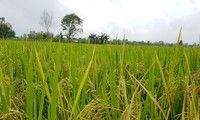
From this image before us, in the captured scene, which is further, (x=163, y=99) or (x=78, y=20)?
(x=78, y=20)

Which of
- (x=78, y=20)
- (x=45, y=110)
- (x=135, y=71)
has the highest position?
(x=78, y=20)

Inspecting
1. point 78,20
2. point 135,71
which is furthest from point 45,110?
point 78,20

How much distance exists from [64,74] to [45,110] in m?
0.45

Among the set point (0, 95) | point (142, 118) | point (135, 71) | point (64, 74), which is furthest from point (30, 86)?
point (135, 71)

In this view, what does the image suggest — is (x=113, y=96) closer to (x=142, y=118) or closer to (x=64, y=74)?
(x=142, y=118)

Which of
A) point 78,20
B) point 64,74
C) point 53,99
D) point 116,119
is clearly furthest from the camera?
point 78,20

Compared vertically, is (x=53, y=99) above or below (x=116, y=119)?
above

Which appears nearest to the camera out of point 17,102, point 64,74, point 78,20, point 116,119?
point 116,119

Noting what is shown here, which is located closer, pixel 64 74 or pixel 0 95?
pixel 0 95

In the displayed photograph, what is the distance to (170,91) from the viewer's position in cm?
100

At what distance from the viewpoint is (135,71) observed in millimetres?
1604

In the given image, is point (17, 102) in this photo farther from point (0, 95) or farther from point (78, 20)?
point (78, 20)

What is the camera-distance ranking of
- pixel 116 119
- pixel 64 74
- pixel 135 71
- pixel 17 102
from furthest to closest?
1. pixel 135 71
2. pixel 64 74
3. pixel 17 102
4. pixel 116 119

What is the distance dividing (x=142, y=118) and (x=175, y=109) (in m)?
0.27
